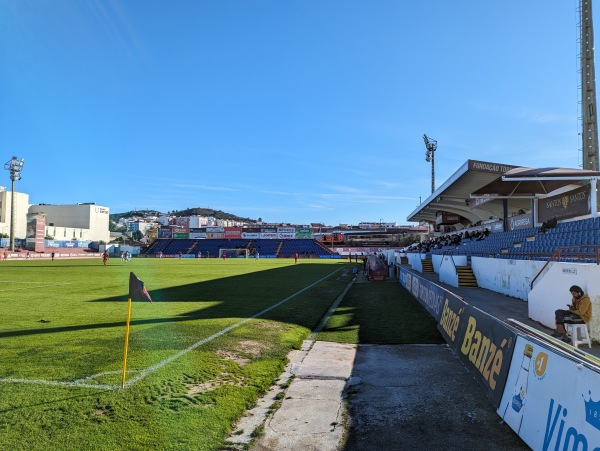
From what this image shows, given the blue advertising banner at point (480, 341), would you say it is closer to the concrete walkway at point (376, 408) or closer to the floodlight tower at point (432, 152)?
the concrete walkway at point (376, 408)

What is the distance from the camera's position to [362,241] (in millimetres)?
119125

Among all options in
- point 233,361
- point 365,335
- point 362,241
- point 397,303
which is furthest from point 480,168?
point 362,241

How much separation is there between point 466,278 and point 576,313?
12.5 metres

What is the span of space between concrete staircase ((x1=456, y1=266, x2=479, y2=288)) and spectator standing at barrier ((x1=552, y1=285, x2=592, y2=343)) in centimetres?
1205

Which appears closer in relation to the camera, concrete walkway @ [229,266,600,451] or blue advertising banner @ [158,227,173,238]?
concrete walkway @ [229,266,600,451]

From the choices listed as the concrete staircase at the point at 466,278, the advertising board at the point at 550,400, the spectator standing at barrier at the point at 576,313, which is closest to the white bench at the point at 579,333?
the spectator standing at barrier at the point at 576,313

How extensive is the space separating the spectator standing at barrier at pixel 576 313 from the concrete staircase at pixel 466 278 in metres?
12.1

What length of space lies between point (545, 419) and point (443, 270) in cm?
2012

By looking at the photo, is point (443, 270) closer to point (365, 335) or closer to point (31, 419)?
point (365, 335)

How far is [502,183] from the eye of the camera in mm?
25922

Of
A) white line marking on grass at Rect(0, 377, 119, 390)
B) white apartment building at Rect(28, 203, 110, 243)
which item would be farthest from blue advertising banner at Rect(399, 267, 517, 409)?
white apartment building at Rect(28, 203, 110, 243)

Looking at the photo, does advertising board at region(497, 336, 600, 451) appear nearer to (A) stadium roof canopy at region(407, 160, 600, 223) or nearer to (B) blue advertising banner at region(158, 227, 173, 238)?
(A) stadium roof canopy at region(407, 160, 600, 223)

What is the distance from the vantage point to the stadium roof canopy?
18.7 m

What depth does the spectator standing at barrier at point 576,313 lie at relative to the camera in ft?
24.9
